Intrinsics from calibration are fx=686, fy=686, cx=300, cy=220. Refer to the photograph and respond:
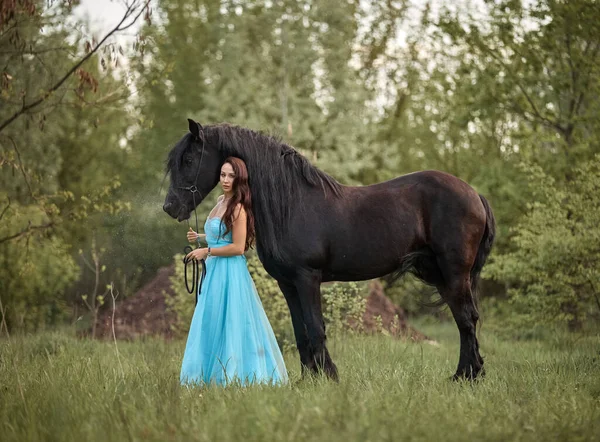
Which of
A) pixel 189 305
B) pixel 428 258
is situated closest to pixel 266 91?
pixel 189 305

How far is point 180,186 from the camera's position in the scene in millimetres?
5605

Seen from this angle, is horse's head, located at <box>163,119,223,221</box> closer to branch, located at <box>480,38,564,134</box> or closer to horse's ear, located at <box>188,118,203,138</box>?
horse's ear, located at <box>188,118,203,138</box>

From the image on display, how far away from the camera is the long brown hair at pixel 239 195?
5.57 meters

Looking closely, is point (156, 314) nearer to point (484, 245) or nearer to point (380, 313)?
point (380, 313)

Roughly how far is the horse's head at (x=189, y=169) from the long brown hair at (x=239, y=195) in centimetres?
17

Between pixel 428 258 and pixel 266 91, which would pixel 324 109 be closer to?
pixel 266 91

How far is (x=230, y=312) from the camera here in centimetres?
567

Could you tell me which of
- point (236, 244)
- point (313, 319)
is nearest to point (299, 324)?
point (313, 319)

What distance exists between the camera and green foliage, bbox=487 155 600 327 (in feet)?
31.0

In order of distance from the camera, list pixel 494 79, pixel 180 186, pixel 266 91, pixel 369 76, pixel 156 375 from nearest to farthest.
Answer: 1. pixel 156 375
2. pixel 180 186
3. pixel 494 79
4. pixel 266 91
5. pixel 369 76

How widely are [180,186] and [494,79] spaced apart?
382 inches

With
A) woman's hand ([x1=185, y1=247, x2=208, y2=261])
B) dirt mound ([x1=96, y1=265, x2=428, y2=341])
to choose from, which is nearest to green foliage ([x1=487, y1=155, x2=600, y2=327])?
dirt mound ([x1=96, y1=265, x2=428, y2=341])

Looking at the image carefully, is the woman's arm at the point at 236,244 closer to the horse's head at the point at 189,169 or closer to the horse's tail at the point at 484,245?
the horse's head at the point at 189,169

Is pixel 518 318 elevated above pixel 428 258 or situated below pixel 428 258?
below
